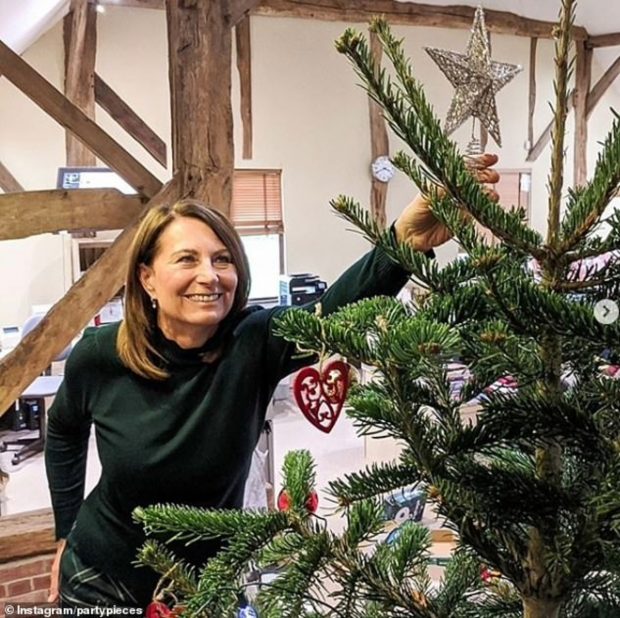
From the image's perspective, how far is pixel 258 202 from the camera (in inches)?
264

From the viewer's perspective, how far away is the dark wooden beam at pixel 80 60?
5.61 metres

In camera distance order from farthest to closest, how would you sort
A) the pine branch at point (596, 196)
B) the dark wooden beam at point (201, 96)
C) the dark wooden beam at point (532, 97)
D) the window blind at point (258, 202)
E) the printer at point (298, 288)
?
1. the dark wooden beam at point (532, 97)
2. the window blind at point (258, 202)
3. the printer at point (298, 288)
4. the dark wooden beam at point (201, 96)
5. the pine branch at point (596, 196)

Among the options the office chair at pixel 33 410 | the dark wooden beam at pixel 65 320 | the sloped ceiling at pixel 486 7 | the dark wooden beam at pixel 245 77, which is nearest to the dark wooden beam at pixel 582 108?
the sloped ceiling at pixel 486 7

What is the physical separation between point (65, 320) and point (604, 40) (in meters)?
7.59

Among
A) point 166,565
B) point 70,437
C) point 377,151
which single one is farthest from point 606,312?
point 377,151

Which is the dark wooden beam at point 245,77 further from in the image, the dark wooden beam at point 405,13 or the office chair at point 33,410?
the office chair at point 33,410

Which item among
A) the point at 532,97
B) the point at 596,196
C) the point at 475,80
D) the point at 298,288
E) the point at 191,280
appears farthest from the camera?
the point at 532,97

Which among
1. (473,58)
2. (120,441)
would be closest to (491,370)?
(473,58)

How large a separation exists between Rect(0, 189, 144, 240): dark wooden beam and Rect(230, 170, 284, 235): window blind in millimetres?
4014

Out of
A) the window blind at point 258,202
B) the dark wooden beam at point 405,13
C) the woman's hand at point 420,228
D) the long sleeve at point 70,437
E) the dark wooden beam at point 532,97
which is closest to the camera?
the woman's hand at point 420,228

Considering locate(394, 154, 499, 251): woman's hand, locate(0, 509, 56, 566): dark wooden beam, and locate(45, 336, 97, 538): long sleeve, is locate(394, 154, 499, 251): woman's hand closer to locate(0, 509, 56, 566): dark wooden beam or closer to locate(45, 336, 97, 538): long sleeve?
locate(45, 336, 97, 538): long sleeve

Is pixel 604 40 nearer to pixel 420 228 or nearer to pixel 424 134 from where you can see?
pixel 420 228

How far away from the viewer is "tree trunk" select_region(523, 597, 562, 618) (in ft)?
2.08

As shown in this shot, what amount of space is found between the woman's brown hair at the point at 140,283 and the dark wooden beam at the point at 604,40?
26.2 ft
